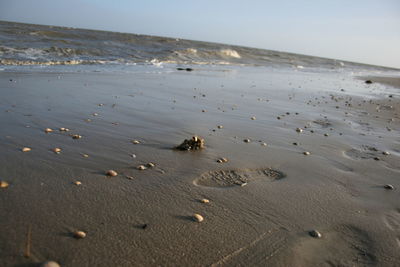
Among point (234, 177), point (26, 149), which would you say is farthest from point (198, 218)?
point (26, 149)

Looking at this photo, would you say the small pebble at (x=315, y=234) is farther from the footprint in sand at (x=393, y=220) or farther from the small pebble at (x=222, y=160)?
the small pebble at (x=222, y=160)

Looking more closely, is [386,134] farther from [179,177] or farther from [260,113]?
[179,177]

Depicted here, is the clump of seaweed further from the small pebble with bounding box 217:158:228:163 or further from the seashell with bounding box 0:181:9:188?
the seashell with bounding box 0:181:9:188

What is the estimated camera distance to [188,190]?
117 inches

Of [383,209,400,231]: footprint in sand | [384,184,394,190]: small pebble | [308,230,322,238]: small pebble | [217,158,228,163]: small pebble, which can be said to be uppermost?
[384,184,394,190]: small pebble

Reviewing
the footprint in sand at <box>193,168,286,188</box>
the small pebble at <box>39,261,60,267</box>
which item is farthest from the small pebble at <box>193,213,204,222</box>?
the small pebble at <box>39,261,60,267</box>

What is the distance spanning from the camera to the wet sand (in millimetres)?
2080

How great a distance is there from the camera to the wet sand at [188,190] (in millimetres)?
2080

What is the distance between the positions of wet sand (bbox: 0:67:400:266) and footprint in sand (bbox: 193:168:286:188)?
22mm

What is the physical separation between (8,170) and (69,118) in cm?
220

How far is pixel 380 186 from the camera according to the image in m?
3.48

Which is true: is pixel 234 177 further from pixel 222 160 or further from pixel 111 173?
pixel 111 173

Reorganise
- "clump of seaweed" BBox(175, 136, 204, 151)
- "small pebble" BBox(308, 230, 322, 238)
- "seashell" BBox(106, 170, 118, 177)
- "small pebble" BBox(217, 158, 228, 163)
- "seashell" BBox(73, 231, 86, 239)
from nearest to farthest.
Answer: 1. "seashell" BBox(73, 231, 86, 239)
2. "small pebble" BBox(308, 230, 322, 238)
3. "seashell" BBox(106, 170, 118, 177)
4. "small pebble" BBox(217, 158, 228, 163)
5. "clump of seaweed" BBox(175, 136, 204, 151)

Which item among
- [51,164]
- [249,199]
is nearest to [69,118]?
[51,164]
